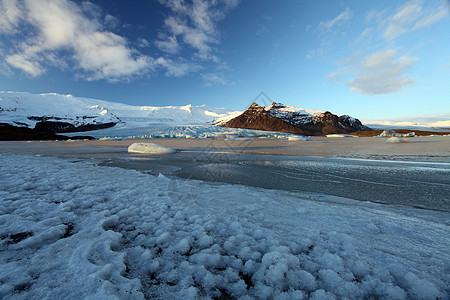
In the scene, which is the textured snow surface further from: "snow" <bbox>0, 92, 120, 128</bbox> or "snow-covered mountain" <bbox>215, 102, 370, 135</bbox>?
"snow-covered mountain" <bbox>215, 102, 370, 135</bbox>

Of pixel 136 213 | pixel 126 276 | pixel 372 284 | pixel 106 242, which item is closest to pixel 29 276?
pixel 106 242

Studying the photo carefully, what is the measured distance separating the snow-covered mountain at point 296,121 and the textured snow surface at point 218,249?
129 meters

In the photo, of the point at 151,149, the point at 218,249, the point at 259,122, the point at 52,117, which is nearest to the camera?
the point at 218,249

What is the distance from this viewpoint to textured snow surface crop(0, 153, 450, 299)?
1.16 metres

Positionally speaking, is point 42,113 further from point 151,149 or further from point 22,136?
point 151,149

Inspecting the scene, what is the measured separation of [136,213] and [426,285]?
273cm

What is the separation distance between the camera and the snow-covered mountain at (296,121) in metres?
131

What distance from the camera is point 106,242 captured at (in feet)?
5.38

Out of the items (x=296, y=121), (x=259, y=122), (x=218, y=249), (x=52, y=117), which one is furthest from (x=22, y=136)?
(x=296, y=121)

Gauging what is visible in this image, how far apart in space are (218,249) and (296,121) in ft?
491

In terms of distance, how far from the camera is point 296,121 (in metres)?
139

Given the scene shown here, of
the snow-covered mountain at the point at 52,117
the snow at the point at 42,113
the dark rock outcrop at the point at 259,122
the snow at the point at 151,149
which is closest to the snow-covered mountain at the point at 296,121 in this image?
the dark rock outcrop at the point at 259,122

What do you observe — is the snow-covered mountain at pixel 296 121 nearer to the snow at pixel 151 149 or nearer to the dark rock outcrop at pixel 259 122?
the dark rock outcrop at pixel 259 122

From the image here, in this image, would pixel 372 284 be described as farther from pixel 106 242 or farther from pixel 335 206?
pixel 106 242
